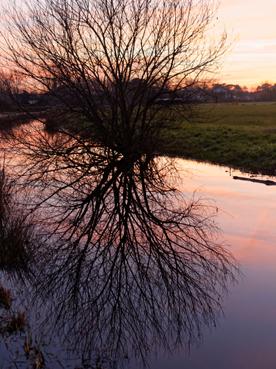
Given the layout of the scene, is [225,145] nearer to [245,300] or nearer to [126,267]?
[126,267]

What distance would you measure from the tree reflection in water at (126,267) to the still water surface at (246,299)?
0.81 ft

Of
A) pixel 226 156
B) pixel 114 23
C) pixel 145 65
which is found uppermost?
pixel 114 23

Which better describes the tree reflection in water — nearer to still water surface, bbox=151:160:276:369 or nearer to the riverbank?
still water surface, bbox=151:160:276:369

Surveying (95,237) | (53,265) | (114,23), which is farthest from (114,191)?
(114,23)

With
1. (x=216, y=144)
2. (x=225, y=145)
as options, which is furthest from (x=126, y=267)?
(x=216, y=144)

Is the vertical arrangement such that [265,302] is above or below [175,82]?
below

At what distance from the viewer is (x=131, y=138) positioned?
2016cm

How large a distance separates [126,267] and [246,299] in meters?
1.96

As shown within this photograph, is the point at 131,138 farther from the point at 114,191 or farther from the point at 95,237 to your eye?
the point at 95,237

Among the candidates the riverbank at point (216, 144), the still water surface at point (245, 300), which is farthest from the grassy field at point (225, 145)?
the still water surface at point (245, 300)

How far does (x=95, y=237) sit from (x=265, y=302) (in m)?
3.72

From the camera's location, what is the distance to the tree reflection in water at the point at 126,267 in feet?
20.6

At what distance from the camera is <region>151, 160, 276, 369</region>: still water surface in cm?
571

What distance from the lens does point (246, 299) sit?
23.7 ft
